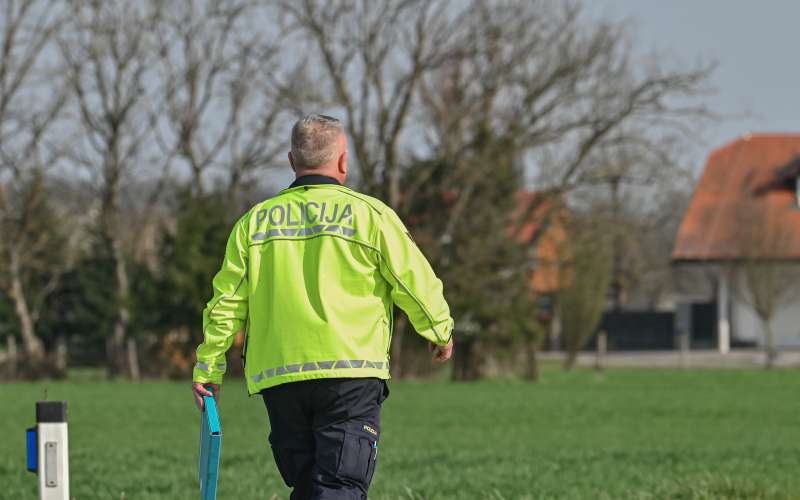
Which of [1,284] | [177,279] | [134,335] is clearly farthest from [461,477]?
[1,284]

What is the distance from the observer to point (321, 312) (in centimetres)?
518

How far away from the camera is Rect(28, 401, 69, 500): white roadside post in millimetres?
4859

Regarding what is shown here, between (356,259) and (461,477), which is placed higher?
→ (356,259)

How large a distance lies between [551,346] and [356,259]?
205 ft

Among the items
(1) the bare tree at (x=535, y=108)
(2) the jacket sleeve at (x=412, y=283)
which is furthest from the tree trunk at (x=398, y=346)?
(2) the jacket sleeve at (x=412, y=283)

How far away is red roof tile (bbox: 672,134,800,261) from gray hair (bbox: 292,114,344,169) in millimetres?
47179

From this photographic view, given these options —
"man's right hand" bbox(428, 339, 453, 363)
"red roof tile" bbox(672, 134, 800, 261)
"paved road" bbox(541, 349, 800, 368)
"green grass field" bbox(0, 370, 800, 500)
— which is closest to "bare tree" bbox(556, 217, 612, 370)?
"paved road" bbox(541, 349, 800, 368)

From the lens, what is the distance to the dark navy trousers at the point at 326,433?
512 centimetres

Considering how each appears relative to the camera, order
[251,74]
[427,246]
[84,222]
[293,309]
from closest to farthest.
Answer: [293,309] < [427,246] < [251,74] < [84,222]

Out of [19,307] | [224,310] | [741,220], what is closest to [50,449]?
[224,310]

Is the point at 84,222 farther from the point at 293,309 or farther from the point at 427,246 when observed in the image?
the point at 293,309

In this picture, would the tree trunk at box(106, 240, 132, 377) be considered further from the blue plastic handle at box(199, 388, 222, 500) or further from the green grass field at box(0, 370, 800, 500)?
the blue plastic handle at box(199, 388, 222, 500)

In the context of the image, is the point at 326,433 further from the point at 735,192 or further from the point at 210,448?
the point at 735,192

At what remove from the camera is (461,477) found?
11.1 meters
